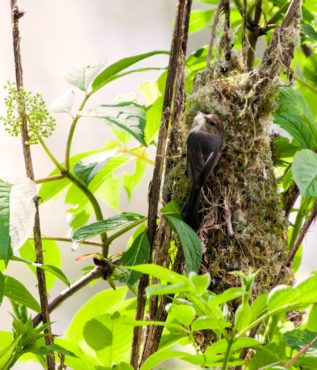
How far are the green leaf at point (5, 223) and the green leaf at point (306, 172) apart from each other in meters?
0.51

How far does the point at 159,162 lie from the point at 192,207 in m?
0.29

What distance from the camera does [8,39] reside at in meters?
4.05

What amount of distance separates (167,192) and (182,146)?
14 centimetres

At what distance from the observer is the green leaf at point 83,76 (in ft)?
5.46

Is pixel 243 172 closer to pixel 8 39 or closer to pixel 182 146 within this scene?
pixel 182 146

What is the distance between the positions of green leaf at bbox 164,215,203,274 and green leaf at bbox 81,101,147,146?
0.17 meters

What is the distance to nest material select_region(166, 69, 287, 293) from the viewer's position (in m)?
1.81

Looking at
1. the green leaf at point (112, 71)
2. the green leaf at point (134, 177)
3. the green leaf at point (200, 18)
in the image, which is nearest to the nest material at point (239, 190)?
the green leaf at point (134, 177)

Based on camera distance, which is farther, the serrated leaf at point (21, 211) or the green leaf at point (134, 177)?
the green leaf at point (134, 177)

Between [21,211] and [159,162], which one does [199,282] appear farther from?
[159,162]

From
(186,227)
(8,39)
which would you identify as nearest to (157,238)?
(186,227)

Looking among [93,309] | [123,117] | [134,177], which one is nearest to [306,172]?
[123,117]

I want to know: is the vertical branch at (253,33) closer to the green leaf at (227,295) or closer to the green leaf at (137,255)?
the green leaf at (137,255)

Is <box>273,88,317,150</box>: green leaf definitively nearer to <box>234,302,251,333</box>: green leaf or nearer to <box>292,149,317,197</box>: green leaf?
<box>292,149,317,197</box>: green leaf
